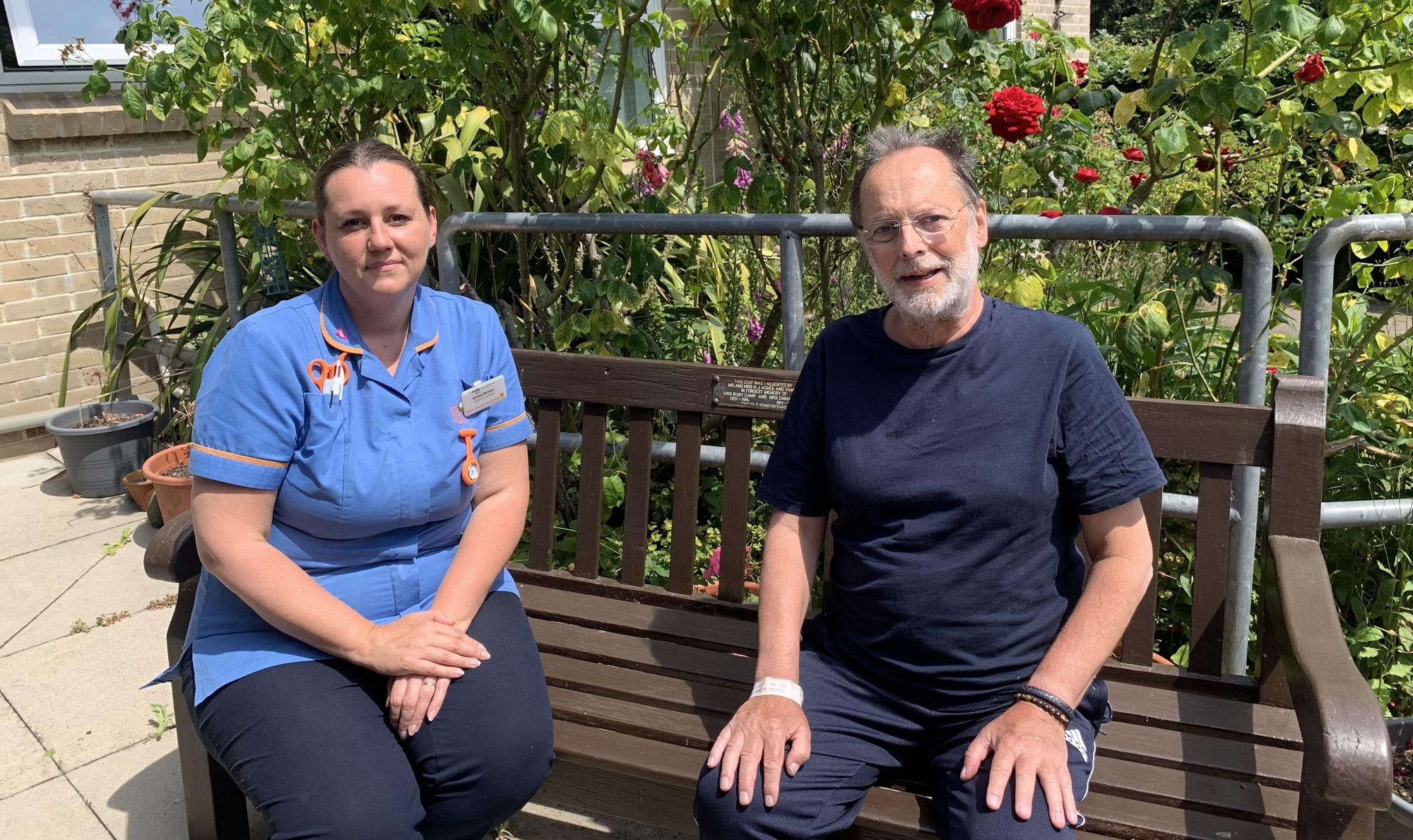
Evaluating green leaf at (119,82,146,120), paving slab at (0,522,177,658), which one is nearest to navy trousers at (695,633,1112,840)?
paving slab at (0,522,177,658)

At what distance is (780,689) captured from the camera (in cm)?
200

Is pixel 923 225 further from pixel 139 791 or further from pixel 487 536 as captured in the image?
pixel 139 791

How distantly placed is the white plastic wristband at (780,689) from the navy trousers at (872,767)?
3 centimetres

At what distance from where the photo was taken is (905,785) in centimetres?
203

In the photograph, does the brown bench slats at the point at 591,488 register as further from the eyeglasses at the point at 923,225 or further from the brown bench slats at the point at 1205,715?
the brown bench slats at the point at 1205,715

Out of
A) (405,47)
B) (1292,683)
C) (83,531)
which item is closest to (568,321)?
(405,47)

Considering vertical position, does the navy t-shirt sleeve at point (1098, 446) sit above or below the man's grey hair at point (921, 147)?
below

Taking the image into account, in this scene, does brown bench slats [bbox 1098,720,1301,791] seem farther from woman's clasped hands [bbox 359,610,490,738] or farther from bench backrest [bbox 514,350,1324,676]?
woman's clasped hands [bbox 359,610,490,738]

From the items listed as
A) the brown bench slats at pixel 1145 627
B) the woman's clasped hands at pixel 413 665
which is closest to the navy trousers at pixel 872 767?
the brown bench slats at pixel 1145 627

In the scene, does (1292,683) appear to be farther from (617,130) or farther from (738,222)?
(617,130)

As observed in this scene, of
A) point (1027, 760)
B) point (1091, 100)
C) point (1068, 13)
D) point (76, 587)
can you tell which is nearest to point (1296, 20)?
point (1091, 100)

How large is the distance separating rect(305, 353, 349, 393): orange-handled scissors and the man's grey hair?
3.38 feet

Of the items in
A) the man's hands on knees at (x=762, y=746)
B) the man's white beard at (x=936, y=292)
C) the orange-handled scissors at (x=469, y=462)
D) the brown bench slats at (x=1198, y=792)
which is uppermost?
the man's white beard at (x=936, y=292)

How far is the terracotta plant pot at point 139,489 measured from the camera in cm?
457
